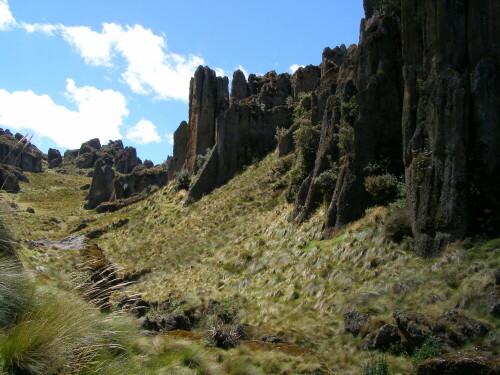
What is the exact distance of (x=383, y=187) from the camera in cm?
2102

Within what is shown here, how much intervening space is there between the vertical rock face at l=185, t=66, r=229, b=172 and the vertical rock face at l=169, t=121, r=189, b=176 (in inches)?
88.2

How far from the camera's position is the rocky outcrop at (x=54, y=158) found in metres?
182

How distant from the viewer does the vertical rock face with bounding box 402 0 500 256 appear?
16609 mm

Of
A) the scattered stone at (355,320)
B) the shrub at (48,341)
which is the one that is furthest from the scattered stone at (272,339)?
the shrub at (48,341)

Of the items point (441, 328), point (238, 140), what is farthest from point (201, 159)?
point (441, 328)

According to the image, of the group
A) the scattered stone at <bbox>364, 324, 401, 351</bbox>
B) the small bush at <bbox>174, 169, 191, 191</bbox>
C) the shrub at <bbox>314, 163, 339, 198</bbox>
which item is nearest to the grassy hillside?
the scattered stone at <bbox>364, 324, 401, 351</bbox>

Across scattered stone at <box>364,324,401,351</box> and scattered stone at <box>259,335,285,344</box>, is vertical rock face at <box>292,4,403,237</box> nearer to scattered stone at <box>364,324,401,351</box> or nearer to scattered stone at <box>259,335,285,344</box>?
scattered stone at <box>259,335,285,344</box>

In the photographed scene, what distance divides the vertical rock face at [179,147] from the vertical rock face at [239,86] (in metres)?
8.09

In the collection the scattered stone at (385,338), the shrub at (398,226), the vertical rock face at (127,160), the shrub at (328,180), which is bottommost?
the scattered stone at (385,338)

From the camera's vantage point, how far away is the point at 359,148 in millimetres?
22734

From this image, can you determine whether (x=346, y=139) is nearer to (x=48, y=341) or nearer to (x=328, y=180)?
(x=328, y=180)

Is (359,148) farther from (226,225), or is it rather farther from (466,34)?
(226,225)

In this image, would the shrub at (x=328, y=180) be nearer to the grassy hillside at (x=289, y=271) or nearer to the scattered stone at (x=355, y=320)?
the grassy hillside at (x=289, y=271)

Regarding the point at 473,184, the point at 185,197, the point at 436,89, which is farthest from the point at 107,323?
the point at 185,197
